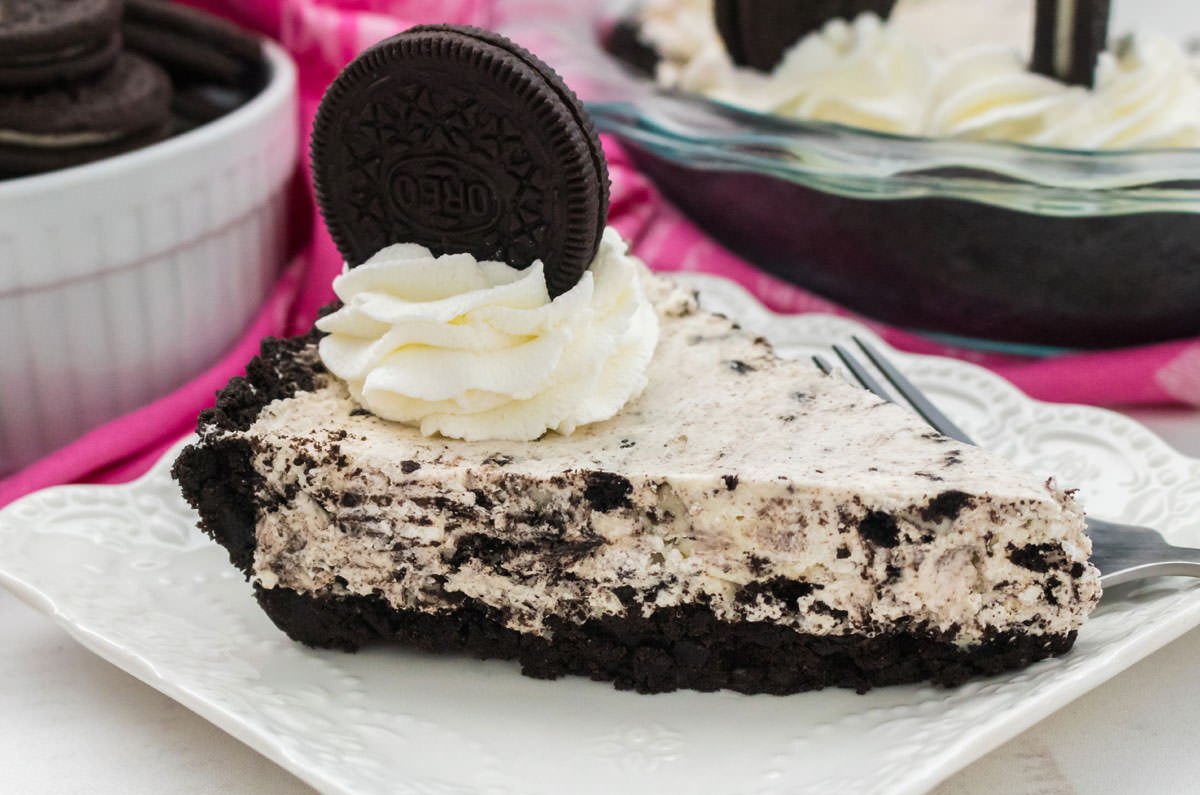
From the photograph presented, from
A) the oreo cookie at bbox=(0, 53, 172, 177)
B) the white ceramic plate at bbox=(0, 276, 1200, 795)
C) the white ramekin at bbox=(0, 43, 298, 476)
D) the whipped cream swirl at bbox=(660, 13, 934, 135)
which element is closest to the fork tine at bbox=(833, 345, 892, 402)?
the white ceramic plate at bbox=(0, 276, 1200, 795)

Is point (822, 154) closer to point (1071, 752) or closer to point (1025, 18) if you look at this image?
point (1025, 18)

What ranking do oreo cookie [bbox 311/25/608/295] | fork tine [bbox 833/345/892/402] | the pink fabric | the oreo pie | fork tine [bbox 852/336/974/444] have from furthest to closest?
the pink fabric, fork tine [bbox 833/345/892/402], fork tine [bbox 852/336/974/444], oreo cookie [bbox 311/25/608/295], the oreo pie

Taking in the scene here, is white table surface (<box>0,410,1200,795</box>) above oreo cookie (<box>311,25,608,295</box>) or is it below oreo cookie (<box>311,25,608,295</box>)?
below

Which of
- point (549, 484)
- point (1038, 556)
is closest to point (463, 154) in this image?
point (549, 484)

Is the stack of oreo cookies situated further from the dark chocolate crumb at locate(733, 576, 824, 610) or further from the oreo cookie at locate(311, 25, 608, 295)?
the dark chocolate crumb at locate(733, 576, 824, 610)

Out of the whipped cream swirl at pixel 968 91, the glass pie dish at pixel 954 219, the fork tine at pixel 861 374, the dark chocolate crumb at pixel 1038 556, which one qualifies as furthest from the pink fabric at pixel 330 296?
the dark chocolate crumb at pixel 1038 556

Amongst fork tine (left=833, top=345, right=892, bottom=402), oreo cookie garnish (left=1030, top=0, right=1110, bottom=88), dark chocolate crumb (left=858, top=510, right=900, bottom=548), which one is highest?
oreo cookie garnish (left=1030, top=0, right=1110, bottom=88)

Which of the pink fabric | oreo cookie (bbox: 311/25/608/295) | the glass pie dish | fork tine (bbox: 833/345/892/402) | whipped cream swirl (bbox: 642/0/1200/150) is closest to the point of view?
oreo cookie (bbox: 311/25/608/295)

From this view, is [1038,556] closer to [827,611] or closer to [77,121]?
[827,611]
